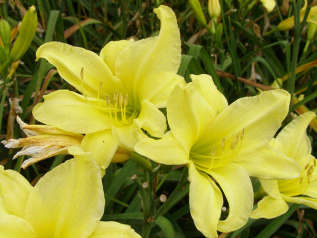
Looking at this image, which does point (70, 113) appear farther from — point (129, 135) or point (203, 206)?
point (203, 206)

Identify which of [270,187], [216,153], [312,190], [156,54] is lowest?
[312,190]

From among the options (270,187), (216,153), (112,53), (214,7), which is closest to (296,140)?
(270,187)

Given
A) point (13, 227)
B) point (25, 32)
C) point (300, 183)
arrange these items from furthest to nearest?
point (25, 32), point (300, 183), point (13, 227)

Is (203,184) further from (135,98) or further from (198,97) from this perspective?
(135,98)

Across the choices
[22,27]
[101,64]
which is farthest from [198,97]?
[22,27]

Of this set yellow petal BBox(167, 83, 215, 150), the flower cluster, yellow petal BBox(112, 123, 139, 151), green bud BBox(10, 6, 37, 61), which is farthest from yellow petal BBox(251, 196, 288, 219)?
green bud BBox(10, 6, 37, 61)

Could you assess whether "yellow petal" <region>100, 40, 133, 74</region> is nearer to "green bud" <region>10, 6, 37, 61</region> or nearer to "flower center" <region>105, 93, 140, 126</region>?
"flower center" <region>105, 93, 140, 126</region>

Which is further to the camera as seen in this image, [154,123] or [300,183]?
[300,183]
